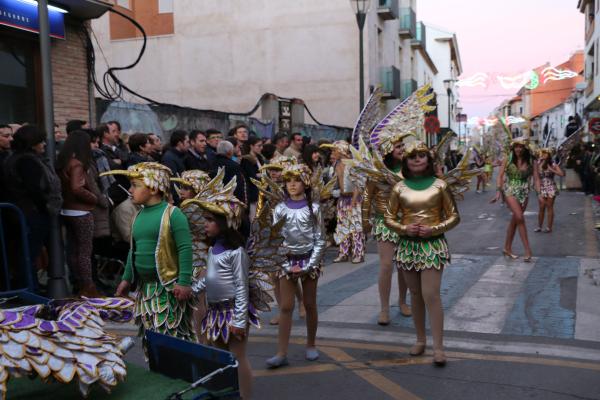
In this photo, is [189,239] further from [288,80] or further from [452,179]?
[288,80]

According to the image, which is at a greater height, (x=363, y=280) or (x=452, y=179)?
(x=452, y=179)

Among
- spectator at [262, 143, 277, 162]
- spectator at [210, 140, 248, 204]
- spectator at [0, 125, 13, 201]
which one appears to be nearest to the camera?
spectator at [0, 125, 13, 201]

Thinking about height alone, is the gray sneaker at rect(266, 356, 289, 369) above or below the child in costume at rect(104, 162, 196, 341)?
below

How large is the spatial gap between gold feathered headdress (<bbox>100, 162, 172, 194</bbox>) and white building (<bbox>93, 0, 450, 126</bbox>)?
957 inches

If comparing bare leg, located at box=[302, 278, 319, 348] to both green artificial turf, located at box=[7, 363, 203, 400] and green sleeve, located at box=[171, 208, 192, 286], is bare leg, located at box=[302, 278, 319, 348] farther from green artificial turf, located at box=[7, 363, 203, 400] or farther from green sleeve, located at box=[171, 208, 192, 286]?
green artificial turf, located at box=[7, 363, 203, 400]

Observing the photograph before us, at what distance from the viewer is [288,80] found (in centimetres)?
2898

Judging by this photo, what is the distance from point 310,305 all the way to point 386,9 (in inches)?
1069

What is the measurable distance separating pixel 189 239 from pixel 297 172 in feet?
4.51

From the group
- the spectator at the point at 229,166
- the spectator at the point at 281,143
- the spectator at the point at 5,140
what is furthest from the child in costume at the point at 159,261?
the spectator at the point at 281,143

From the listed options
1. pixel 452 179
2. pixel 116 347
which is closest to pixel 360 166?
pixel 452 179

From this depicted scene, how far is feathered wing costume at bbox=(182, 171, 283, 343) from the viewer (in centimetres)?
416

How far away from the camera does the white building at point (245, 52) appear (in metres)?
28.1

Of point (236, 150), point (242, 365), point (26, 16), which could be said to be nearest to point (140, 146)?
point (236, 150)

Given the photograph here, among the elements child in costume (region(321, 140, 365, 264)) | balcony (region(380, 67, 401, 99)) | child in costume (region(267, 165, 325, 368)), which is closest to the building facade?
child in costume (region(321, 140, 365, 264))
